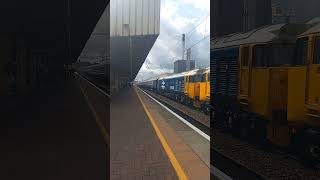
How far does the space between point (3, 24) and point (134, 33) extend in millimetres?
22153

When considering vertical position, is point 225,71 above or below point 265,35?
below

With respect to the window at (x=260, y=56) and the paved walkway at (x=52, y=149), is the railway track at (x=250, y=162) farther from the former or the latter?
the paved walkway at (x=52, y=149)

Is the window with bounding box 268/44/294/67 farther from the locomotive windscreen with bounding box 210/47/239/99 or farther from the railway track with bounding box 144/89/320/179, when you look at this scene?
the railway track with bounding box 144/89/320/179

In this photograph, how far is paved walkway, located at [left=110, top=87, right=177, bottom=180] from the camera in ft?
27.1

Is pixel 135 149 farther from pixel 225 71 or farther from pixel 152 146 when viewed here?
pixel 225 71

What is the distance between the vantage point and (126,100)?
13.8m

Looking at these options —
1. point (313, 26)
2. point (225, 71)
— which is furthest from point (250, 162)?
point (225, 71)

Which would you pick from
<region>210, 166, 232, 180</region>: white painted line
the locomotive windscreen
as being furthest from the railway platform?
the locomotive windscreen

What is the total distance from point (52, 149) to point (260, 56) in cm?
591

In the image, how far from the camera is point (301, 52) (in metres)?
9.72

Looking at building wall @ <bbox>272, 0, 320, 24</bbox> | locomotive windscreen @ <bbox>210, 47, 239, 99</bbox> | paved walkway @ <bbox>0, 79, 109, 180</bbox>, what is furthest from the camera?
locomotive windscreen @ <bbox>210, 47, 239, 99</bbox>

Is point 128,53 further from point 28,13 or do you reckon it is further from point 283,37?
point 28,13

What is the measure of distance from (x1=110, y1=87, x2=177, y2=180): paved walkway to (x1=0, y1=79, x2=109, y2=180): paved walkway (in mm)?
351

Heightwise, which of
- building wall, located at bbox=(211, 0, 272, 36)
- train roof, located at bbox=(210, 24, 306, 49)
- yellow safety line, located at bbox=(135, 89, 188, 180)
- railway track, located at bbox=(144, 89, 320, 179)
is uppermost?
building wall, located at bbox=(211, 0, 272, 36)
